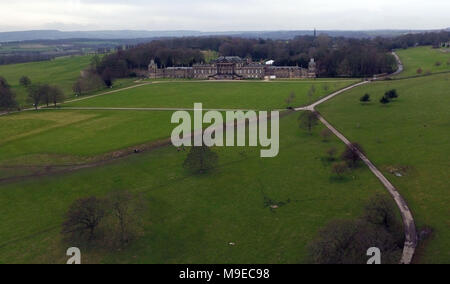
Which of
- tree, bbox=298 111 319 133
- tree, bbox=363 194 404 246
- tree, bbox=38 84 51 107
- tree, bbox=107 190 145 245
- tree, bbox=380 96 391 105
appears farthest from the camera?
tree, bbox=38 84 51 107

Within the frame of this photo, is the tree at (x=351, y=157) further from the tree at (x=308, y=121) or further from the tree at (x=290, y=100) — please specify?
the tree at (x=290, y=100)

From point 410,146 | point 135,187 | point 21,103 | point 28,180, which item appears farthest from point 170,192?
point 21,103

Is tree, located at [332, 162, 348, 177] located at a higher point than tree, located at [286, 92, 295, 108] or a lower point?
lower

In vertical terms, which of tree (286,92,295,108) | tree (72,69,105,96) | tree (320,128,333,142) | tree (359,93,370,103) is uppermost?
tree (72,69,105,96)

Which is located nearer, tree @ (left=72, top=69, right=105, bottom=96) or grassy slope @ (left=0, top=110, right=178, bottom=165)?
grassy slope @ (left=0, top=110, right=178, bottom=165)

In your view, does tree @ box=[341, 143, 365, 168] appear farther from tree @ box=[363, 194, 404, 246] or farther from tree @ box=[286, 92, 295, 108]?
tree @ box=[286, 92, 295, 108]

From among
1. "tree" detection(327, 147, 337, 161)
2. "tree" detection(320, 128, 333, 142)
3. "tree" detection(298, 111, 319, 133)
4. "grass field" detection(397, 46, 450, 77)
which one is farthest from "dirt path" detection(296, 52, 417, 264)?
"grass field" detection(397, 46, 450, 77)
